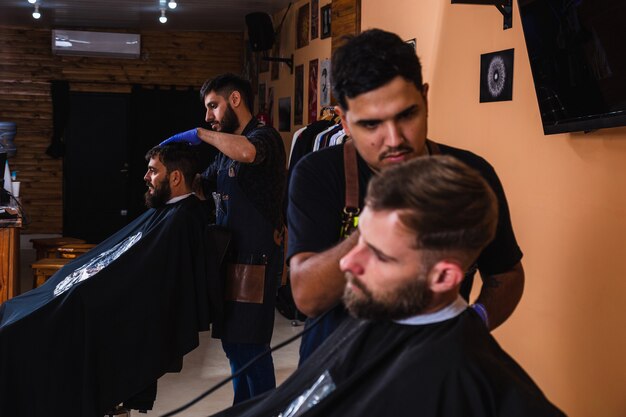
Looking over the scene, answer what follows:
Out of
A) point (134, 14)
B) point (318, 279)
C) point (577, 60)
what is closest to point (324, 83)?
point (134, 14)

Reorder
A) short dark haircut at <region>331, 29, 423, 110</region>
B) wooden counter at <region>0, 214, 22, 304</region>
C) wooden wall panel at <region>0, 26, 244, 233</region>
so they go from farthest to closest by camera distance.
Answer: wooden wall panel at <region>0, 26, 244, 233</region> < wooden counter at <region>0, 214, 22, 304</region> < short dark haircut at <region>331, 29, 423, 110</region>

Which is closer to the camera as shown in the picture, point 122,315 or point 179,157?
point 122,315

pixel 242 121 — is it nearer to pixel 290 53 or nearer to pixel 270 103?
pixel 290 53

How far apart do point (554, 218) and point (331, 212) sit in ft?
4.06

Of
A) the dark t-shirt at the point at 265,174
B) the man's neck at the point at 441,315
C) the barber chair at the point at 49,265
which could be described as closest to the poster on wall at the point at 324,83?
the barber chair at the point at 49,265

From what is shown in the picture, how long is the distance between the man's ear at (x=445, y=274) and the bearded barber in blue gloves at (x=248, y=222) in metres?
1.80

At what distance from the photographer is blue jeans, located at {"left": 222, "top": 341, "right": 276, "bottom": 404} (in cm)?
295

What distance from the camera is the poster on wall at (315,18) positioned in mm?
5818

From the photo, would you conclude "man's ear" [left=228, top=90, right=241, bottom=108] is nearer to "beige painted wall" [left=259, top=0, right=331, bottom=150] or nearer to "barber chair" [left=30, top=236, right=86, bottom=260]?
"beige painted wall" [left=259, top=0, right=331, bottom=150]

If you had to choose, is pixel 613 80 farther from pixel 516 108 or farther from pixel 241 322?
pixel 241 322

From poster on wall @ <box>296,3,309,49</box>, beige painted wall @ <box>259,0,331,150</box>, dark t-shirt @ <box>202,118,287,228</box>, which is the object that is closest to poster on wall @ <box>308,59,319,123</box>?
beige painted wall @ <box>259,0,331,150</box>

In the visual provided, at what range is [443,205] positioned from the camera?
113cm

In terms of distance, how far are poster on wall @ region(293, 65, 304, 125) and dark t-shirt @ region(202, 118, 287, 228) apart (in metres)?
3.07

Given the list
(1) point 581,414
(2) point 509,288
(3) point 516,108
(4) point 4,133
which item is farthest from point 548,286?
(4) point 4,133
